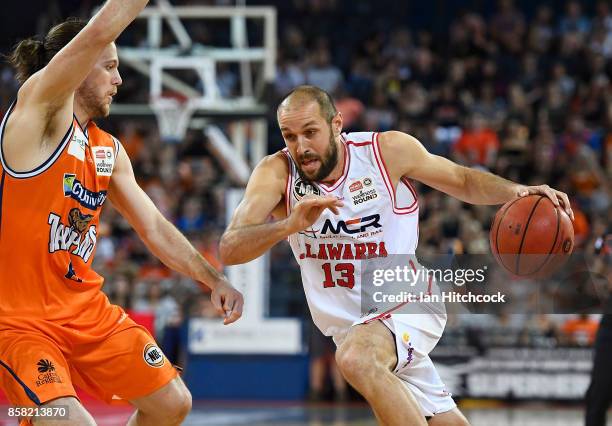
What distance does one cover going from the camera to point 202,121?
40.4ft

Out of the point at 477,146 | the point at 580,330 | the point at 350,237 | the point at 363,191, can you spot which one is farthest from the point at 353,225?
the point at 477,146

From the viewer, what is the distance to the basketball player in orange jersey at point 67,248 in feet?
13.3

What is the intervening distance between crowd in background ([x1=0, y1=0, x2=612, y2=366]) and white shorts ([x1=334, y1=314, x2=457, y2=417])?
4.82 metres

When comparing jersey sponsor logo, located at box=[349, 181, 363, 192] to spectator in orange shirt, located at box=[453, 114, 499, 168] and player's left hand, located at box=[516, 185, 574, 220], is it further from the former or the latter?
spectator in orange shirt, located at box=[453, 114, 499, 168]

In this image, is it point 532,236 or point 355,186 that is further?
point 355,186

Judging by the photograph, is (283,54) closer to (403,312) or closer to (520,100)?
(520,100)

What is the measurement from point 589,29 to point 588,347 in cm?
898

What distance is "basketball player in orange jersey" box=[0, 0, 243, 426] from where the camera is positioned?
405cm

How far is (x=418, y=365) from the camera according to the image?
512cm

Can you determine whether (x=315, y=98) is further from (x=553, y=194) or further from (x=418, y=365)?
(x=418, y=365)

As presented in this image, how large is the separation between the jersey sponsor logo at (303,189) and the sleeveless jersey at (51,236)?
1174 mm

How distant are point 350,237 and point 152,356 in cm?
130

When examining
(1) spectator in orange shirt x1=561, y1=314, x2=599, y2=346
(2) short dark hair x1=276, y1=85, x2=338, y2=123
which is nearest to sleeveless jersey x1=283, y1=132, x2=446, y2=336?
(2) short dark hair x1=276, y1=85, x2=338, y2=123

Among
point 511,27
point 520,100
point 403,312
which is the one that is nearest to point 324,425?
point 403,312
